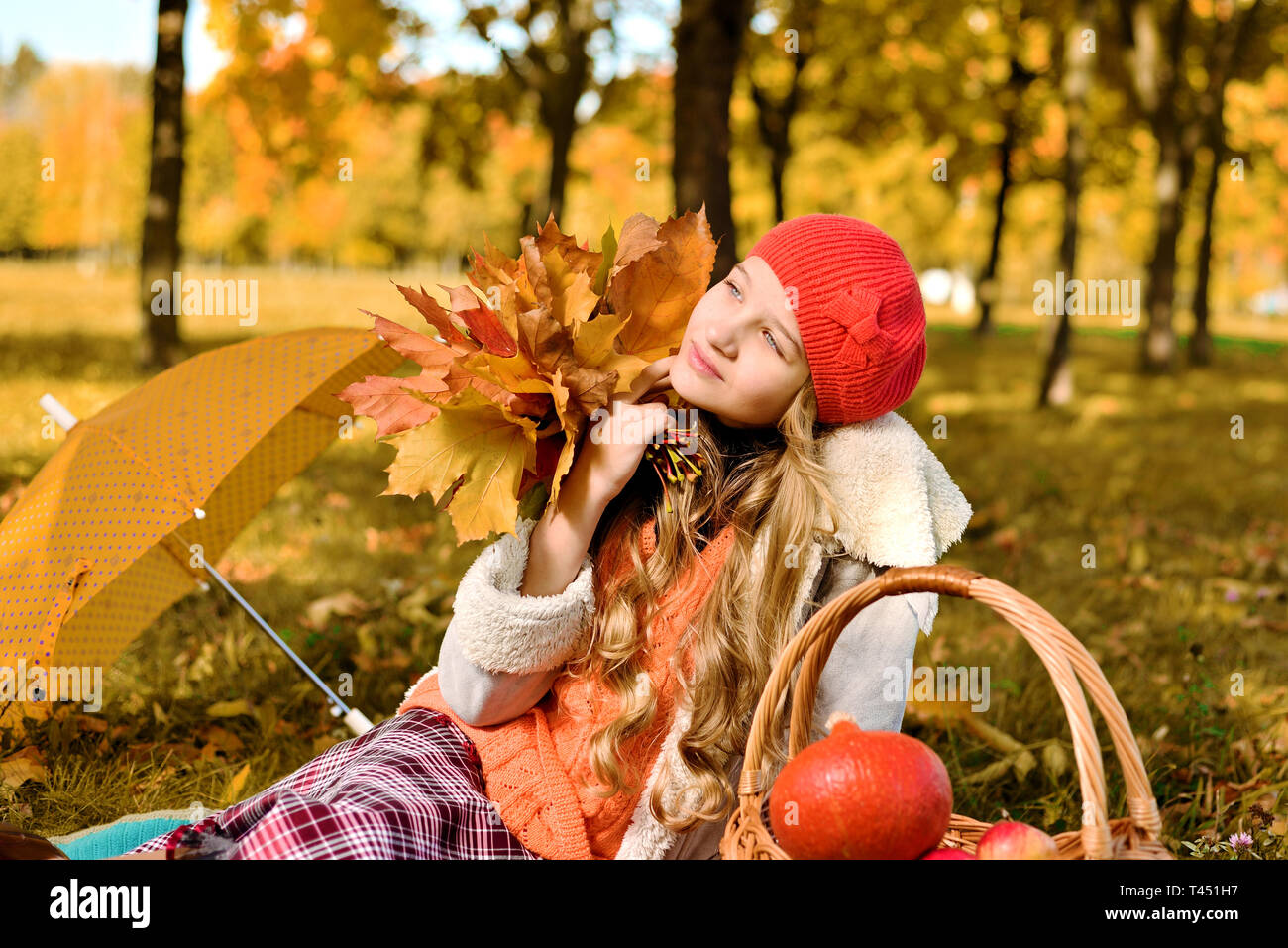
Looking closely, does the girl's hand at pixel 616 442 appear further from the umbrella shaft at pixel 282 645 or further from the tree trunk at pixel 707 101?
the tree trunk at pixel 707 101

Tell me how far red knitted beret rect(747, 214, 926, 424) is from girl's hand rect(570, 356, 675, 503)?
1.09 ft

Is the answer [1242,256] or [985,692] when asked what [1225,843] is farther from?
[1242,256]

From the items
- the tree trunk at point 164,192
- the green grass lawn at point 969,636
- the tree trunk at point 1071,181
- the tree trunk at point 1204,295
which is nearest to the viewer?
the green grass lawn at point 969,636

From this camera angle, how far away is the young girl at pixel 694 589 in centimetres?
212

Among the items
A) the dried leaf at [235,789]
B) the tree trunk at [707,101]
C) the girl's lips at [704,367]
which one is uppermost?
the tree trunk at [707,101]

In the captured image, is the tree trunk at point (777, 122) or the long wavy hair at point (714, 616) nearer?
the long wavy hair at point (714, 616)

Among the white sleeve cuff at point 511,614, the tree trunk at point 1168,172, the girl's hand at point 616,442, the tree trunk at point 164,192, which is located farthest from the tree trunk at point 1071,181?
the white sleeve cuff at point 511,614

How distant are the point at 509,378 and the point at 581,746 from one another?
787 millimetres

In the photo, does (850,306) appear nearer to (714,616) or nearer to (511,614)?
(714,616)

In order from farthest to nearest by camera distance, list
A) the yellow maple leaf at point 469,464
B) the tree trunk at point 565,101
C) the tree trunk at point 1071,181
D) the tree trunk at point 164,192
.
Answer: the tree trunk at point 565,101 → the tree trunk at point 1071,181 → the tree trunk at point 164,192 → the yellow maple leaf at point 469,464

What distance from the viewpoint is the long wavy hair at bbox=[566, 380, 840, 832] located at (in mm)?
2207
